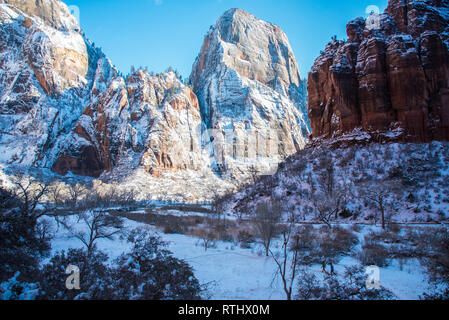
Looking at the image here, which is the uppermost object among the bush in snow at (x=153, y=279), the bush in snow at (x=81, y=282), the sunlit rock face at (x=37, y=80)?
the sunlit rock face at (x=37, y=80)

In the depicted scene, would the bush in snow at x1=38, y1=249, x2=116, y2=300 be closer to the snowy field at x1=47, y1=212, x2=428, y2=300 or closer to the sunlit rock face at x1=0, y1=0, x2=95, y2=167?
the snowy field at x1=47, y1=212, x2=428, y2=300

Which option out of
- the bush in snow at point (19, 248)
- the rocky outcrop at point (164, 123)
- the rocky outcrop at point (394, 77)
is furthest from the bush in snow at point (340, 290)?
the rocky outcrop at point (164, 123)

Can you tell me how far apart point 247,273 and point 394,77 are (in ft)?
121

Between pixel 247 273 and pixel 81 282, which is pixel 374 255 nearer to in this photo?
pixel 247 273

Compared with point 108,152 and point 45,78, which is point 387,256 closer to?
point 108,152

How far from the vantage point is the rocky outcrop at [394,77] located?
31.0m

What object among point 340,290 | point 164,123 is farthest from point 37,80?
point 340,290

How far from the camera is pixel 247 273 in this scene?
911 centimetres

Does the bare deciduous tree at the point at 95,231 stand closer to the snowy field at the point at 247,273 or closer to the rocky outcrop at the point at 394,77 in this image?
the snowy field at the point at 247,273

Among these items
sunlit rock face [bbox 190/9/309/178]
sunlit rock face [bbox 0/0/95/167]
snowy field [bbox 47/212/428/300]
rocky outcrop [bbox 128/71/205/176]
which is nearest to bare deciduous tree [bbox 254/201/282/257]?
snowy field [bbox 47/212/428/300]

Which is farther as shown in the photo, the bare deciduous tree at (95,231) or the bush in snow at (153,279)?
the bare deciduous tree at (95,231)

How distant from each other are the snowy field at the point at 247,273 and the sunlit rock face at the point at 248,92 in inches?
3150

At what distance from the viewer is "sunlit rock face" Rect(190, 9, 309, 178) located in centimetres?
9862
